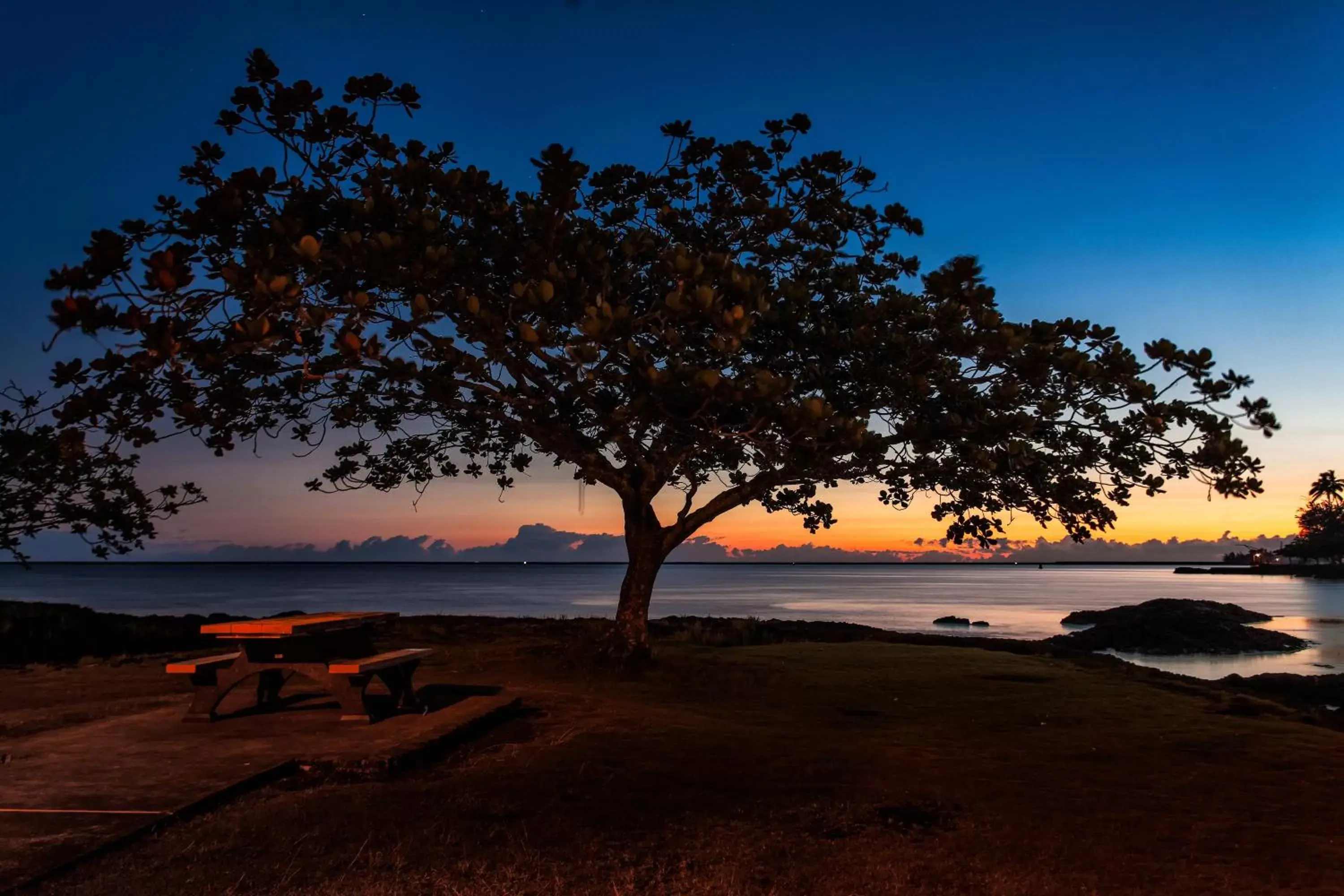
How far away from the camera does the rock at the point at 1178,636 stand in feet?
99.4

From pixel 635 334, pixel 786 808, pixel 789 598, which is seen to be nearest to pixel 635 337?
pixel 635 334

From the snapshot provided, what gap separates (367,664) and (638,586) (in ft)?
18.5

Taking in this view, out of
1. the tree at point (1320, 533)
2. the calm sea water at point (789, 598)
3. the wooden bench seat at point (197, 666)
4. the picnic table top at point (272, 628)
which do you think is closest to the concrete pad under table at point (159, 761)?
the wooden bench seat at point (197, 666)

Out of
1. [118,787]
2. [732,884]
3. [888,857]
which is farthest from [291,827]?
[888,857]

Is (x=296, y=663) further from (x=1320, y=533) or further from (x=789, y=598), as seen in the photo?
(x=1320, y=533)

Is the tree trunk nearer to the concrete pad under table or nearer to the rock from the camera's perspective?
the concrete pad under table

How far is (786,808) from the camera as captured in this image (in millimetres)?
5969

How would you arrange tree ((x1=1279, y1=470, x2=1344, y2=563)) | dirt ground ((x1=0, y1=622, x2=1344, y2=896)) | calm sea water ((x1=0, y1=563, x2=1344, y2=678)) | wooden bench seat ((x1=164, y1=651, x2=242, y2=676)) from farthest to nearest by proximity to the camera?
tree ((x1=1279, y1=470, x2=1344, y2=563))
calm sea water ((x1=0, y1=563, x2=1344, y2=678))
wooden bench seat ((x1=164, y1=651, x2=242, y2=676))
dirt ground ((x1=0, y1=622, x2=1344, y2=896))

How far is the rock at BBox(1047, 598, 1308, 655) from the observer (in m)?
30.3

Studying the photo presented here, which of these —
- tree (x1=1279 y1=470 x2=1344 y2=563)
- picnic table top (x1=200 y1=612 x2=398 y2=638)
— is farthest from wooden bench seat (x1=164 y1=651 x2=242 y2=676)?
tree (x1=1279 y1=470 x2=1344 y2=563)

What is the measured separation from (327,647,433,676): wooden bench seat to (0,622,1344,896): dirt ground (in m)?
1.17

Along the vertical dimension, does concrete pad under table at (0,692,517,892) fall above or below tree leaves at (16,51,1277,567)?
below

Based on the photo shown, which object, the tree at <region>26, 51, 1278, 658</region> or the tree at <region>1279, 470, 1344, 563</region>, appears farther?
the tree at <region>1279, 470, 1344, 563</region>

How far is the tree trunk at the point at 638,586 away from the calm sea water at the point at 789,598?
1949cm
